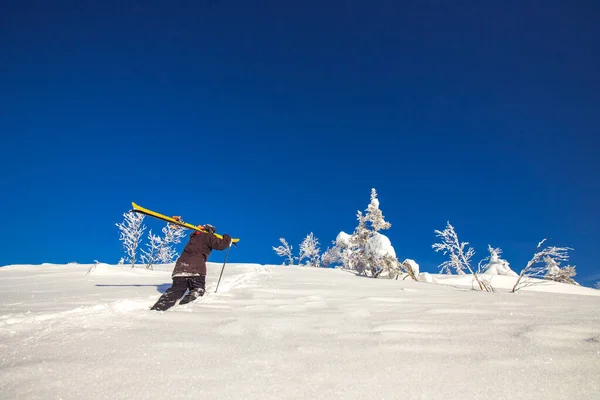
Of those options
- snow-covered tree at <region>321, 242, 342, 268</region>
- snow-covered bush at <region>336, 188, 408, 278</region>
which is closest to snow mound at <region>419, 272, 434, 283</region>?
snow-covered bush at <region>336, 188, 408, 278</region>

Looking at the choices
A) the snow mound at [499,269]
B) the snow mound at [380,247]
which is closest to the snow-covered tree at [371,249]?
the snow mound at [380,247]

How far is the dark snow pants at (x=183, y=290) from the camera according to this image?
16.1ft

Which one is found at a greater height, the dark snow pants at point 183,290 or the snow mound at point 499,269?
Result: the snow mound at point 499,269

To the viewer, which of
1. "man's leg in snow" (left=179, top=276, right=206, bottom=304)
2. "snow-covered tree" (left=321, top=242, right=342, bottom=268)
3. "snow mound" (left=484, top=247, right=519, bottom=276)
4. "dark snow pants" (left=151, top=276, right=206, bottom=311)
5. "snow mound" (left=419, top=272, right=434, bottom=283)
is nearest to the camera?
"dark snow pants" (left=151, top=276, right=206, bottom=311)

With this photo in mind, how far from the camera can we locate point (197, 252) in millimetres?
6133

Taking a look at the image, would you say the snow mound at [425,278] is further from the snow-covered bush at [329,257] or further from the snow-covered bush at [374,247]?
the snow-covered bush at [329,257]

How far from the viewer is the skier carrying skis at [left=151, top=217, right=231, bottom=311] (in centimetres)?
516

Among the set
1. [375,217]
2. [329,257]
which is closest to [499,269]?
[375,217]

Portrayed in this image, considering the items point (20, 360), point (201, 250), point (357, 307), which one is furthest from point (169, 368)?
point (201, 250)

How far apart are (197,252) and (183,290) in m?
0.90

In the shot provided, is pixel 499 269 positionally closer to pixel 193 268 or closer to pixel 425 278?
pixel 425 278

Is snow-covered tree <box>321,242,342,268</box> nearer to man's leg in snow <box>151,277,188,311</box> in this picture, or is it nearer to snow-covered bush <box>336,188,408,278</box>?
snow-covered bush <box>336,188,408,278</box>

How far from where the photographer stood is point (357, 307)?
4262 mm

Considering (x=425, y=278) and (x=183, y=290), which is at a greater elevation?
(x=425, y=278)
